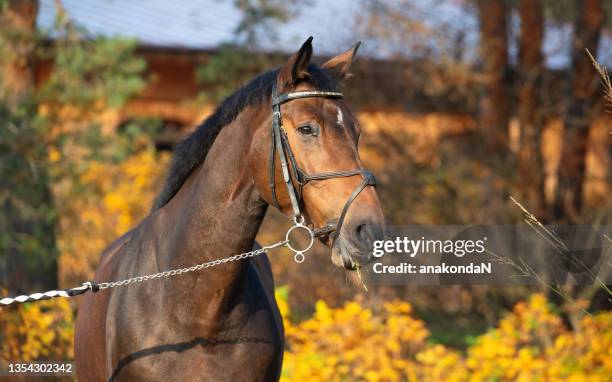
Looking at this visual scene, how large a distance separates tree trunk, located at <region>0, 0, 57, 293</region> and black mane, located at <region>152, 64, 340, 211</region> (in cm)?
499

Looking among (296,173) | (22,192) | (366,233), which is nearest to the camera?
(366,233)

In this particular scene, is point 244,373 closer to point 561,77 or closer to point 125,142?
point 125,142

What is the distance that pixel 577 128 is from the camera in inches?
470

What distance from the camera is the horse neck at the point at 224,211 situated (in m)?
3.80

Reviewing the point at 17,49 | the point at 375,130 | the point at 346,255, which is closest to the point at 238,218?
the point at 346,255

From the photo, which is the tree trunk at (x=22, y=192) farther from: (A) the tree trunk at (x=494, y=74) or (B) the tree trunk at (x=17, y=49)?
(A) the tree trunk at (x=494, y=74)

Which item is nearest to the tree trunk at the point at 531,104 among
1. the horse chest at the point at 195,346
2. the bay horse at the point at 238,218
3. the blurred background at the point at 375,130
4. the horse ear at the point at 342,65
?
the blurred background at the point at 375,130

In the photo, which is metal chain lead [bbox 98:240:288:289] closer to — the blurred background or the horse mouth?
the horse mouth

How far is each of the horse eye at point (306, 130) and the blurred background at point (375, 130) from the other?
3754mm

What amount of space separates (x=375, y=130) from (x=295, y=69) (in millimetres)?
9016

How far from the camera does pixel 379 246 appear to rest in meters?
3.34

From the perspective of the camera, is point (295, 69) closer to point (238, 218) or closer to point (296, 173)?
point (296, 173)

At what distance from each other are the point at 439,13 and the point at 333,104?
31.4 feet

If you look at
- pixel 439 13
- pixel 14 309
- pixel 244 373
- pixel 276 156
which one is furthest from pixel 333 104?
pixel 439 13
